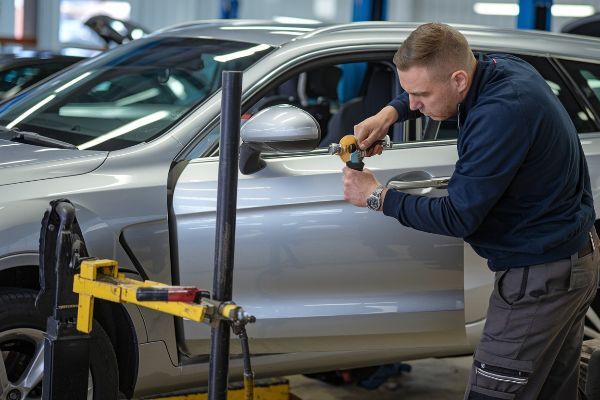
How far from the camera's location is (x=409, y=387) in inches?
200

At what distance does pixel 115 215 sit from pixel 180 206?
22cm

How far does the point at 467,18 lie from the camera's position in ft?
62.4

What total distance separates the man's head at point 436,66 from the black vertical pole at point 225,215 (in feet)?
1.78

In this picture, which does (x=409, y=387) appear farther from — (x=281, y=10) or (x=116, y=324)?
(x=281, y=10)

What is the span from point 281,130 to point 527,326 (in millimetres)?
926

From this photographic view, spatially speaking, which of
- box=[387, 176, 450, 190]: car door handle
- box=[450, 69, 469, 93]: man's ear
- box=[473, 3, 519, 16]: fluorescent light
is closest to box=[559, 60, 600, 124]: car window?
box=[387, 176, 450, 190]: car door handle

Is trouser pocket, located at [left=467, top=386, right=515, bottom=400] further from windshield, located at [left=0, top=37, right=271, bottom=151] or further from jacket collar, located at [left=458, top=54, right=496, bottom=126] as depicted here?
windshield, located at [left=0, top=37, right=271, bottom=151]

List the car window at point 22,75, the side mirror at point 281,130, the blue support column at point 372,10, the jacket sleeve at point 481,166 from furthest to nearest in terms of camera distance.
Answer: the blue support column at point 372,10
the car window at point 22,75
the side mirror at point 281,130
the jacket sleeve at point 481,166

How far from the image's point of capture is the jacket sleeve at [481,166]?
8.79 feet

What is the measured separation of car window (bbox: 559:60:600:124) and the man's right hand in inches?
46.7

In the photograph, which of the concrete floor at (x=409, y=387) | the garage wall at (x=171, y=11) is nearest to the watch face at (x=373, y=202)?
the concrete floor at (x=409, y=387)

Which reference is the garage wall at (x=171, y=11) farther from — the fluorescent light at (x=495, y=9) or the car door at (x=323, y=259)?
the car door at (x=323, y=259)

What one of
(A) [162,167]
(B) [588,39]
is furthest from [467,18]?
(A) [162,167]

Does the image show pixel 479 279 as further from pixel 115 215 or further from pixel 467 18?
pixel 467 18
